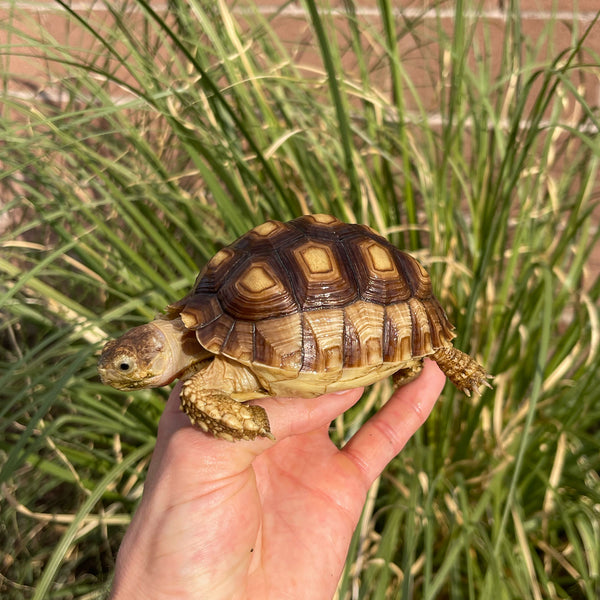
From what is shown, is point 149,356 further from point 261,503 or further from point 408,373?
point 408,373

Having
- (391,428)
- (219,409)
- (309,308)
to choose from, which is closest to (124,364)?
(219,409)

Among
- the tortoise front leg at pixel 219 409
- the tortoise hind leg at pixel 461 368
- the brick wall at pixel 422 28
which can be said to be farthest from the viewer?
the brick wall at pixel 422 28

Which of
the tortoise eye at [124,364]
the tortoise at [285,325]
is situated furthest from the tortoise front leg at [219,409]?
the tortoise eye at [124,364]

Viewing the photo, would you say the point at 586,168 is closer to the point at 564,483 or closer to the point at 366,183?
the point at 366,183

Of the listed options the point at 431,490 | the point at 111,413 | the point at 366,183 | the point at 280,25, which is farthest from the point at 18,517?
the point at 280,25

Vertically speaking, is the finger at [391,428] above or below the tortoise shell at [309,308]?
below

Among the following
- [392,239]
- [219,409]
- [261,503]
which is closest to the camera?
[219,409]

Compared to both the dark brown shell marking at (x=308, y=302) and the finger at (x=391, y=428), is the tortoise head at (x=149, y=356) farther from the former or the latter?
the finger at (x=391, y=428)

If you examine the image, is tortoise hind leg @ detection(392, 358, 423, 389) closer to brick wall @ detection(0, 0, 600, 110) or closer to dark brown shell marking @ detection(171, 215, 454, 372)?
dark brown shell marking @ detection(171, 215, 454, 372)
